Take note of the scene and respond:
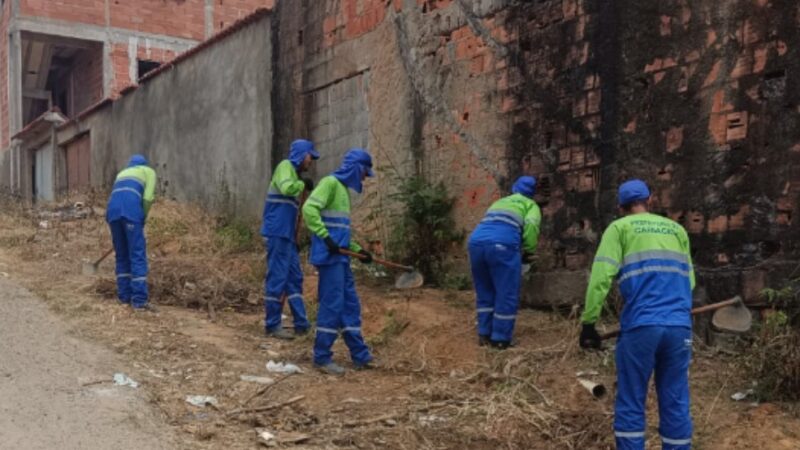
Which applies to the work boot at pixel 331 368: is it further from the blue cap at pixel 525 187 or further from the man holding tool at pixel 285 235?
the blue cap at pixel 525 187

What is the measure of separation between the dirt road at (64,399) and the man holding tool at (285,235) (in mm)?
1446

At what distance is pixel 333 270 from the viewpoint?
18.7 feet

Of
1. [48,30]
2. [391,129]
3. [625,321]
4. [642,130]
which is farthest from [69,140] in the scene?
[625,321]

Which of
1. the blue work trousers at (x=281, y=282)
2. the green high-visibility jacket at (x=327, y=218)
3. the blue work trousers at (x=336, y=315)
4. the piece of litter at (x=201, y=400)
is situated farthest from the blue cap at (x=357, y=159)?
the piece of litter at (x=201, y=400)

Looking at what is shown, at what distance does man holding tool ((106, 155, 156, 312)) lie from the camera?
733cm

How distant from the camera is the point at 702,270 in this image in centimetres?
574

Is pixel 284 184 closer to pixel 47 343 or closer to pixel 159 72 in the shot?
pixel 47 343

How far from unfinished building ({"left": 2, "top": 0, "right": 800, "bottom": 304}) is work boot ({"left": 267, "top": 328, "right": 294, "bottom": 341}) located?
220 centimetres

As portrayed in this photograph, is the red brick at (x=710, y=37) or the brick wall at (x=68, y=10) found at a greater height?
the brick wall at (x=68, y=10)

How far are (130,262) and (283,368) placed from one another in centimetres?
253

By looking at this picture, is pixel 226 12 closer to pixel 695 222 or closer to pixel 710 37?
pixel 710 37

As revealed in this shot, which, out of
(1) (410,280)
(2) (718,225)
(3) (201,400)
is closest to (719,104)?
(2) (718,225)

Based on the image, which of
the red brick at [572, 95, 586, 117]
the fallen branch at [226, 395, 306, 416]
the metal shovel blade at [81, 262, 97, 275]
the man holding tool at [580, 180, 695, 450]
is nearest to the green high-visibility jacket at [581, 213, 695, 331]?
the man holding tool at [580, 180, 695, 450]

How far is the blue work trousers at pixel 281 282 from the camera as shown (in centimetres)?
658
